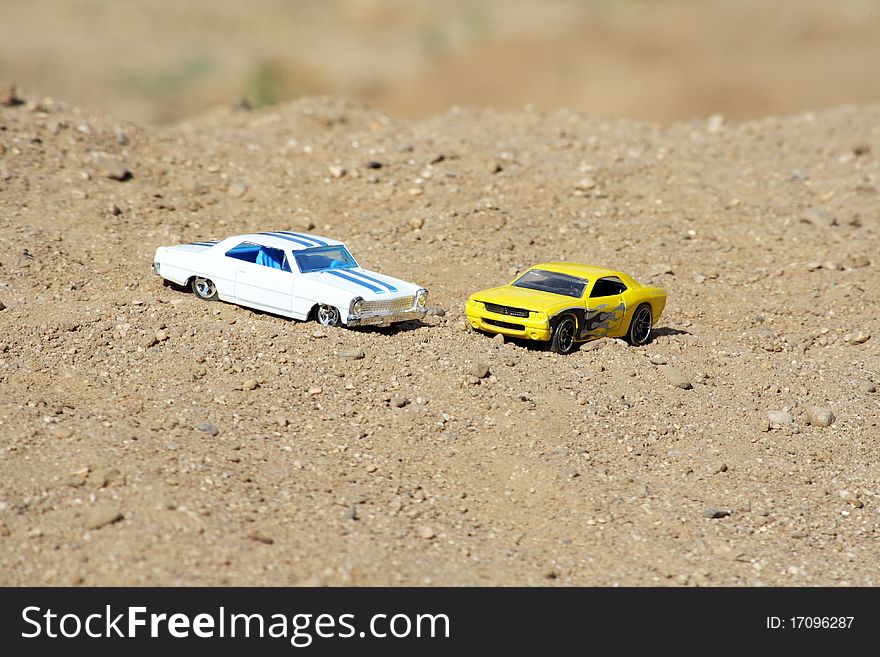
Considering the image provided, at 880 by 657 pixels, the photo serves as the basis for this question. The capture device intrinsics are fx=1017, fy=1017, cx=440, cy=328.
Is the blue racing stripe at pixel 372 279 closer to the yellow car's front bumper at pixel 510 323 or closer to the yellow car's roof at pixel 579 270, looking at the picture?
the yellow car's front bumper at pixel 510 323

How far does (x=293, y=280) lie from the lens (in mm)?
14125

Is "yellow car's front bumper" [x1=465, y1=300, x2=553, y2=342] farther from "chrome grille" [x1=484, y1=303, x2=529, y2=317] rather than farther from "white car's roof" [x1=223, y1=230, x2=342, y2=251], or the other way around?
"white car's roof" [x1=223, y1=230, x2=342, y2=251]

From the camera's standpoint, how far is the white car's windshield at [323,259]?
14469 mm

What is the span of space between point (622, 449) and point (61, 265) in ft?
31.7

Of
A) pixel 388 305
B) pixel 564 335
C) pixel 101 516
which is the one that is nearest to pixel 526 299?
pixel 564 335

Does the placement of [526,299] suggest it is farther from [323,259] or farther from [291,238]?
[291,238]

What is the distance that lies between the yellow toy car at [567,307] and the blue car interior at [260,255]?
8.97ft

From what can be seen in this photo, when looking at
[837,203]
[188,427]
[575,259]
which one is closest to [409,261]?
[575,259]

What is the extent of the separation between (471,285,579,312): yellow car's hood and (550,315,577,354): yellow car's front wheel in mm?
239

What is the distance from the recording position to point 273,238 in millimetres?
14828

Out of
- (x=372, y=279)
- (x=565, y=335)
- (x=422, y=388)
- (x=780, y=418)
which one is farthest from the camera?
(x=372, y=279)

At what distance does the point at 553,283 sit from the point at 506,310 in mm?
1193

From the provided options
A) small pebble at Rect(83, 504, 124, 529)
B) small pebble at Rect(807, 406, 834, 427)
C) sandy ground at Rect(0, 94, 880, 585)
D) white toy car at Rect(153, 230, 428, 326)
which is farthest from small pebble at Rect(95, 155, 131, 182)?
small pebble at Rect(807, 406, 834, 427)

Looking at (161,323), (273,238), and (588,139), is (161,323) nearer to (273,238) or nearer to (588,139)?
(273,238)
